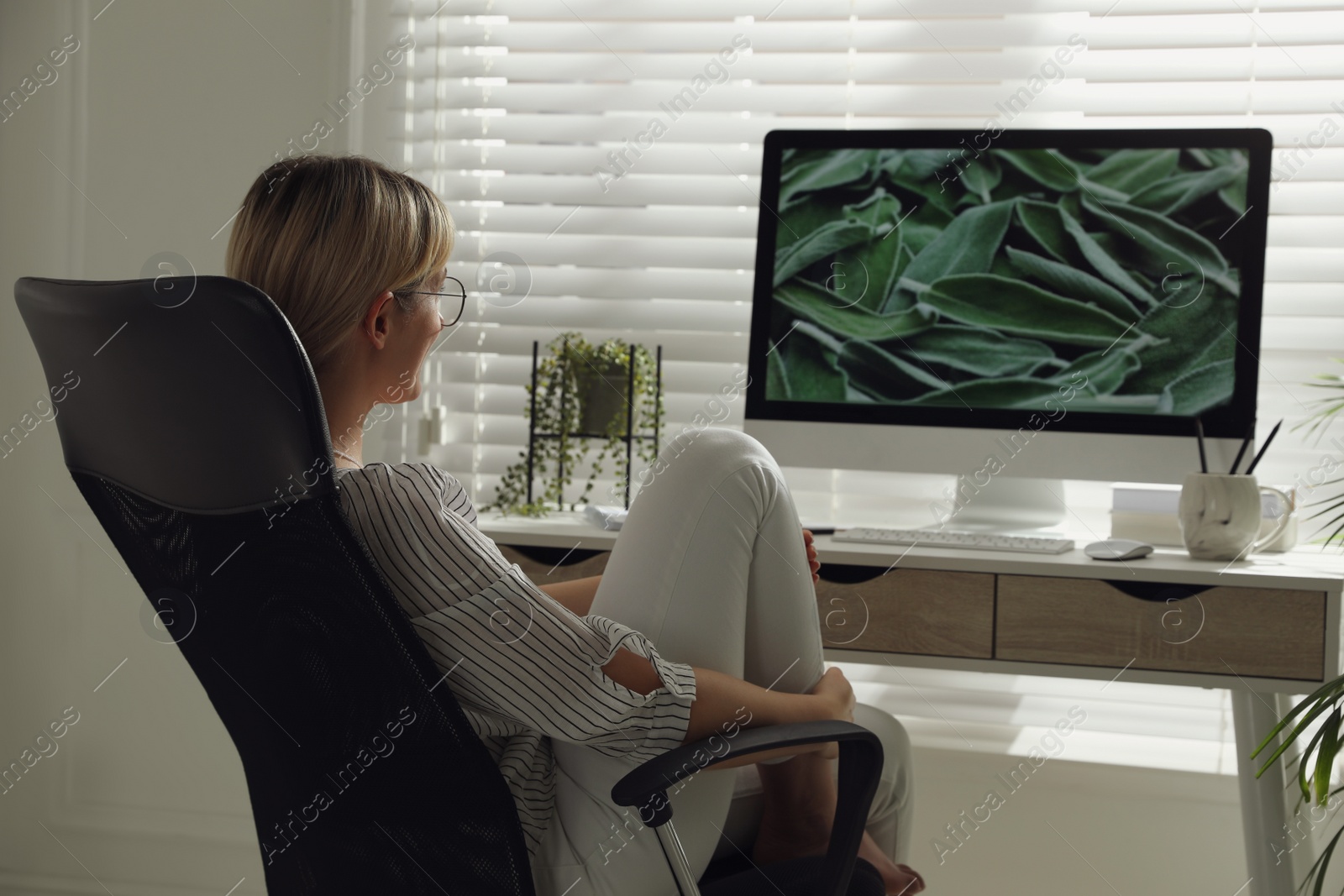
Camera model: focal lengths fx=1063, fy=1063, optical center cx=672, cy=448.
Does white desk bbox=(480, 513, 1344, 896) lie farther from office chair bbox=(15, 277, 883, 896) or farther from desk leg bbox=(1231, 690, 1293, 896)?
office chair bbox=(15, 277, 883, 896)

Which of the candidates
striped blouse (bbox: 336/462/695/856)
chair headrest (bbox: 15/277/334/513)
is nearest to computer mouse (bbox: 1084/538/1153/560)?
striped blouse (bbox: 336/462/695/856)

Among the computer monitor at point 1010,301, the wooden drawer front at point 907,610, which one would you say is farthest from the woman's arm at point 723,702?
the computer monitor at point 1010,301

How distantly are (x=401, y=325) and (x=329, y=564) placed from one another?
11.9 inches

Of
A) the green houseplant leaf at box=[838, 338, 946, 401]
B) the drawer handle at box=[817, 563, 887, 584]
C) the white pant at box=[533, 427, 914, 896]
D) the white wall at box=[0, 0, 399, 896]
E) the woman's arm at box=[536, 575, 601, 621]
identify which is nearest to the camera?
the white pant at box=[533, 427, 914, 896]

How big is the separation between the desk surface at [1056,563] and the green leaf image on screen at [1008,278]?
0.29 m

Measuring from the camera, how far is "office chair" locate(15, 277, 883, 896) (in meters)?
0.74

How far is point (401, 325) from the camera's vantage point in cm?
102

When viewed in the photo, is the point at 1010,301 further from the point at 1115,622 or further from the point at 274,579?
the point at 274,579

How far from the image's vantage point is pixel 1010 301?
180 cm

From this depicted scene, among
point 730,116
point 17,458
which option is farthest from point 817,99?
point 17,458

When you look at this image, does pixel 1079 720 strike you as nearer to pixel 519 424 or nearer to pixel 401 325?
pixel 519 424

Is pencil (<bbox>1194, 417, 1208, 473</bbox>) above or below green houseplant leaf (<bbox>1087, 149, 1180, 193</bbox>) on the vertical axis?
below

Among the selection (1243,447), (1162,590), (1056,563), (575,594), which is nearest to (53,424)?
(575,594)

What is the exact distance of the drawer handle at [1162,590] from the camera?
1507mm
